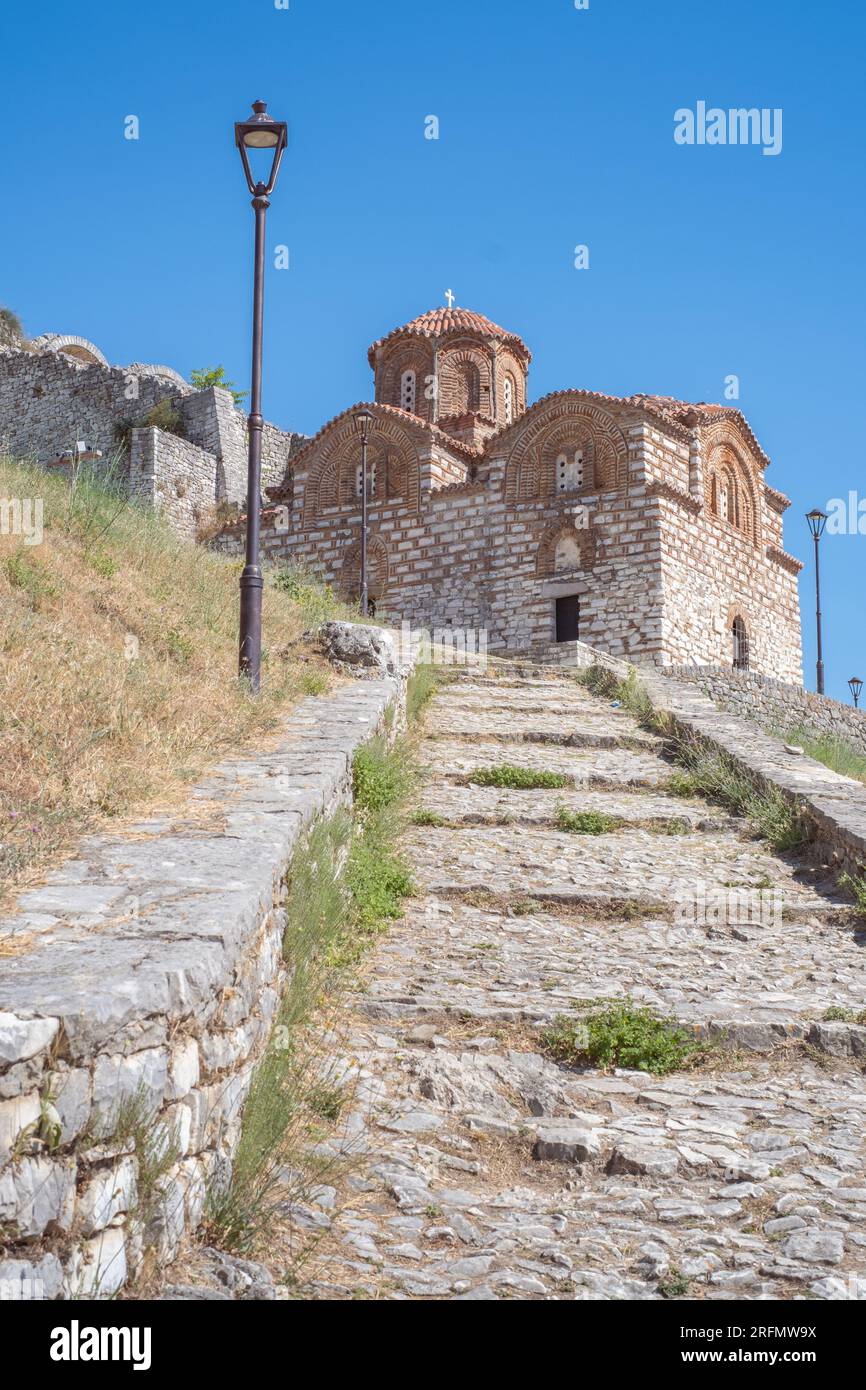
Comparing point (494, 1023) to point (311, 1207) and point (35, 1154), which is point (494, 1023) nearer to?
point (311, 1207)

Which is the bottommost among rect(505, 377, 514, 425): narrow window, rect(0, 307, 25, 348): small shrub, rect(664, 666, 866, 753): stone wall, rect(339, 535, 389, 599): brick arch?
rect(664, 666, 866, 753): stone wall

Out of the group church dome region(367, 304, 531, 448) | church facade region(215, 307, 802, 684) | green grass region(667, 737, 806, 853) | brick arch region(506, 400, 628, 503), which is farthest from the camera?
church dome region(367, 304, 531, 448)

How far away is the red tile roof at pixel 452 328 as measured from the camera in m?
27.1

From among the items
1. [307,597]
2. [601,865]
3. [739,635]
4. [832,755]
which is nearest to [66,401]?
[739,635]

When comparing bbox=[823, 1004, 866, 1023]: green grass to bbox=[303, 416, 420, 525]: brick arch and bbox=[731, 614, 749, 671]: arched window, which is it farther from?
bbox=[303, 416, 420, 525]: brick arch

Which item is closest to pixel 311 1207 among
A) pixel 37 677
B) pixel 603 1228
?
pixel 603 1228

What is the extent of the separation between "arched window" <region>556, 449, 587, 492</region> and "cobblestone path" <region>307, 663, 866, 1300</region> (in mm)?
16262

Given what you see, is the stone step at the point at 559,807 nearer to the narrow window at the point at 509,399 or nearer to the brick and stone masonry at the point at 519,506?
the brick and stone masonry at the point at 519,506

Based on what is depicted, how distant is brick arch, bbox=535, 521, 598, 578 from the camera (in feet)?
74.8

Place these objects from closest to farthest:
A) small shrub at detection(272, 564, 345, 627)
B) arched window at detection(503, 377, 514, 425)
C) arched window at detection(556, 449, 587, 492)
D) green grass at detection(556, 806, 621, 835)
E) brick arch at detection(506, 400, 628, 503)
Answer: green grass at detection(556, 806, 621, 835), small shrub at detection(272, 564, 345, 627), brick arch at detection(506, 400, 628, 503), arched window at detection(556, 449, 587, 492), arched window at detection(503, 377, 514, 425)

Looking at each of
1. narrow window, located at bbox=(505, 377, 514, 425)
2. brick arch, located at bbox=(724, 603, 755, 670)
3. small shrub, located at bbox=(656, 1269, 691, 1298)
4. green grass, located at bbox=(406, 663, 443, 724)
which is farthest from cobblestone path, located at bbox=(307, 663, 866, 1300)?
narrow window, located at bbox=(505, 377, 514, 425)

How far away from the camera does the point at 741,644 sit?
2477 centimetres

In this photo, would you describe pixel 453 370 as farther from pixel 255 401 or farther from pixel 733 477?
pixel 255 401

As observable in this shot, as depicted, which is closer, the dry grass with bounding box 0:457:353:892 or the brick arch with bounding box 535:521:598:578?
the dry grass with bounding box 0:457:353:892
